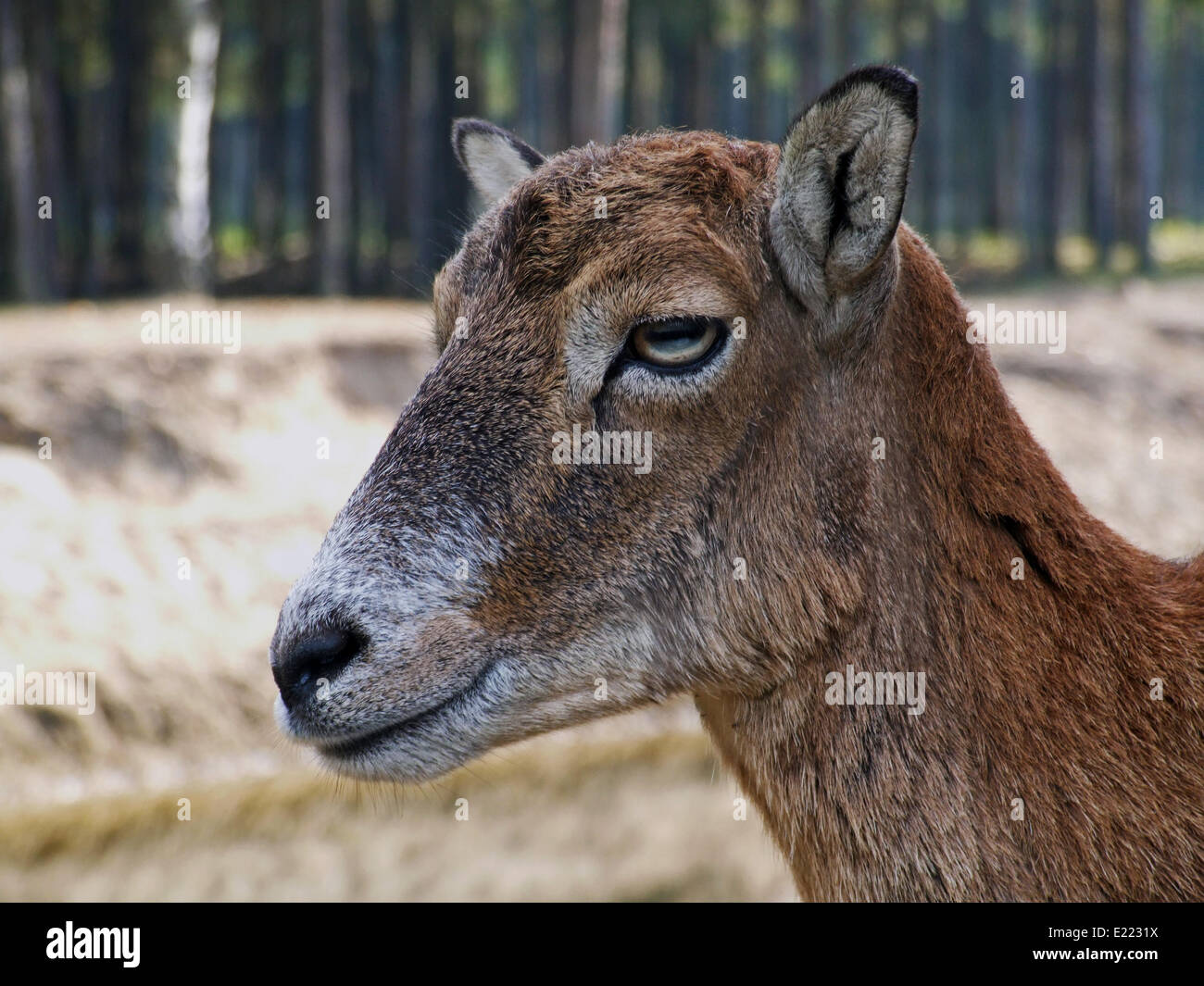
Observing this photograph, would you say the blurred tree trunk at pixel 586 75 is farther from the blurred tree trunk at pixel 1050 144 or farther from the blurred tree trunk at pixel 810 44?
the blurred tree trunk at pixel 1050 144

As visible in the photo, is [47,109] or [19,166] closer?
[19,166]

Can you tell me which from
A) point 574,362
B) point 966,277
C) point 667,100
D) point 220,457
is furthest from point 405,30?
point 574,362

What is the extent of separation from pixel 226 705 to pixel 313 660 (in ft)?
28.7

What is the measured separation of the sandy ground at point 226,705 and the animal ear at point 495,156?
2418mm

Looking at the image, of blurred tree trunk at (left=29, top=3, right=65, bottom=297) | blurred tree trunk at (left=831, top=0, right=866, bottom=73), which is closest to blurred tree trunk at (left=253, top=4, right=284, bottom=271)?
blurred tree trunk at (left=29, top=3, right=65, bottom=297)

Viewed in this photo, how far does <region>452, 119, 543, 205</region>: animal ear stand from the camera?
4.82m

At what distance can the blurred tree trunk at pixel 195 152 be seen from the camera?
20.6 m

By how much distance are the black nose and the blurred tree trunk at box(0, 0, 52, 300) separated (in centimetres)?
2187

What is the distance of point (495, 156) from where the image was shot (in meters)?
4.86

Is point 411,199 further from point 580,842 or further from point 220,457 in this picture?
point 580,842
